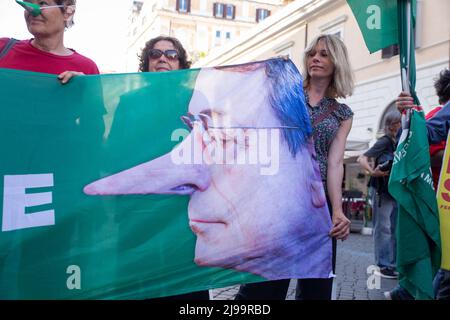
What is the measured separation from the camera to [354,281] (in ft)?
15.6

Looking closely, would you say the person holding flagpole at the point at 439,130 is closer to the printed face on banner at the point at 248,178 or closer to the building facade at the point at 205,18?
the printed face on banner at the point at 248,178

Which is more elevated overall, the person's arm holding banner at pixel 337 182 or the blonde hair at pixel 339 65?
the blonde hair at pixel 339 65

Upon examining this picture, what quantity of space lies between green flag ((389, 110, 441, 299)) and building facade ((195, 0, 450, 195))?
802 centimetres

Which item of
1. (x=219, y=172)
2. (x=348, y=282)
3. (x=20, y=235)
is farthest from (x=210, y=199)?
(x=348, y=282)

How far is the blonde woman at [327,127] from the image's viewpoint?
2.46 m

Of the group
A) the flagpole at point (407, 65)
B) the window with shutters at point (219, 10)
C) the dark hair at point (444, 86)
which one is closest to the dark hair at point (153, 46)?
the flagpole at point (407, 65)

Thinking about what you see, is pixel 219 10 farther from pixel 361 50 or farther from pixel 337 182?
pixel 337 182

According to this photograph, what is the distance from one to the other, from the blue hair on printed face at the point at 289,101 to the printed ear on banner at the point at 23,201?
119 cm

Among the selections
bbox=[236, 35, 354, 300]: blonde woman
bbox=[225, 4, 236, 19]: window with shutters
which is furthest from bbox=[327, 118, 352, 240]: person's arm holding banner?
bbox=[225, 4, 236, 19]: window with shutters

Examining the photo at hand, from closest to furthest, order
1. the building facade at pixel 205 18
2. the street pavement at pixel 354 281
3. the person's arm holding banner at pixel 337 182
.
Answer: the person's arm holding banner at pixel 337 182 → the street pavement at pixel 354 281 → the building facade at pixel 205 18

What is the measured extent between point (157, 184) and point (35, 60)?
35.0 inches

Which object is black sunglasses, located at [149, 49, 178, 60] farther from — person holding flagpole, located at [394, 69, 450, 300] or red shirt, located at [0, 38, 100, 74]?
person holding flagpole, located at [394, 69, 450, 300]

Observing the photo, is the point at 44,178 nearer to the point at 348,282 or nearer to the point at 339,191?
the point at 339,191

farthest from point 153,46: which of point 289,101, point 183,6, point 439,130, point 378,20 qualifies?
point 183,6
